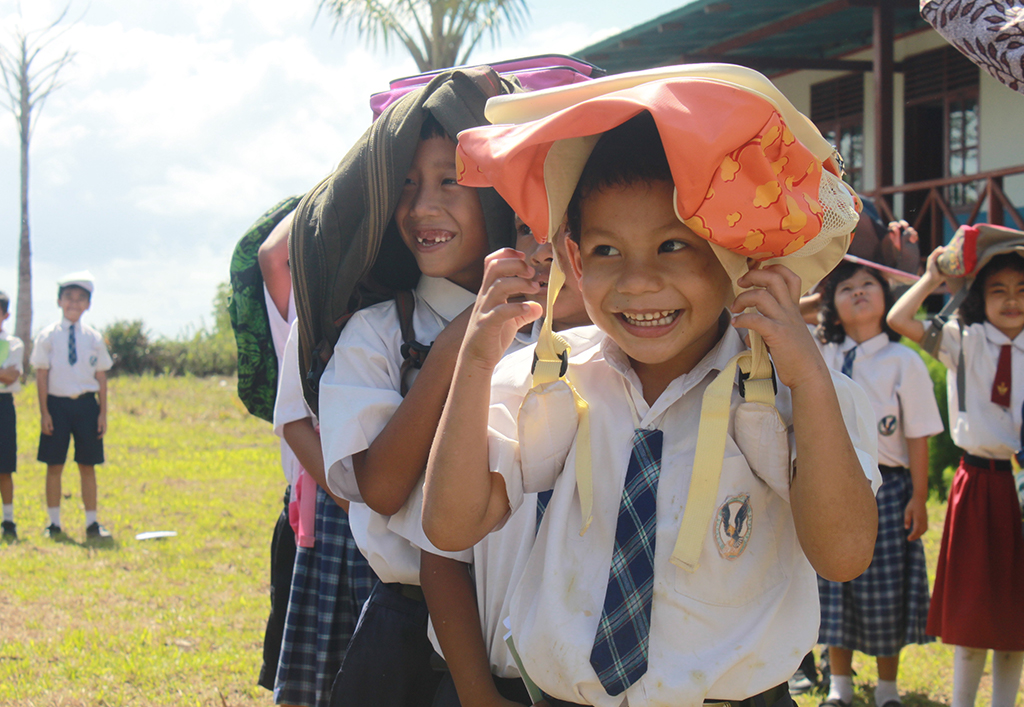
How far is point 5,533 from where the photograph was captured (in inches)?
260

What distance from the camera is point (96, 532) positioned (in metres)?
6.70

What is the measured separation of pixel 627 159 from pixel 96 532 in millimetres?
6536

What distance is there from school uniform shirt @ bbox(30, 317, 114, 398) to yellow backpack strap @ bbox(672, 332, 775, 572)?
6662mm

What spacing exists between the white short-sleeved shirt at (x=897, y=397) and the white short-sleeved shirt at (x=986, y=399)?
18 centimetres

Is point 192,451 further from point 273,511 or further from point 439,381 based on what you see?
point 439,381

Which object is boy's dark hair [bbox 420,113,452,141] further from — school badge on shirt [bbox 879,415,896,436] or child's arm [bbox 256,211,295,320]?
school badge on shirt [bbox 879,415,896,436]

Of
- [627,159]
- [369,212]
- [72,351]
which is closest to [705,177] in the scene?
[627,159]

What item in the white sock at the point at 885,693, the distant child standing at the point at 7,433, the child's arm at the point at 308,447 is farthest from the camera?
the distant child standing at the point at 7,433

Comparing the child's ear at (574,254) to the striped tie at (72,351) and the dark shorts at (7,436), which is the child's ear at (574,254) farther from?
the striped tie at (72,351)

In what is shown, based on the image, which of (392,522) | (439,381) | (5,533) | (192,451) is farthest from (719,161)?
(192,451)

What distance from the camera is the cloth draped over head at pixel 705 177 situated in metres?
1.12

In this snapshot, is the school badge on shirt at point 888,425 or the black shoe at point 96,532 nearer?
the school badge on shirt at point 888,425

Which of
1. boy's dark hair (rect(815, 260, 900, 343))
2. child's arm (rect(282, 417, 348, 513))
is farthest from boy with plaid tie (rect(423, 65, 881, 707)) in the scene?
boy's dark hair (rect(815, 260, 900, 343))

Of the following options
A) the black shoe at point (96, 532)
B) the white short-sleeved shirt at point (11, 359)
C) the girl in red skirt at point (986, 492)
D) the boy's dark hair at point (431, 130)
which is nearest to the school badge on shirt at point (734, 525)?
the boy's dark hair at point (431, 130)
